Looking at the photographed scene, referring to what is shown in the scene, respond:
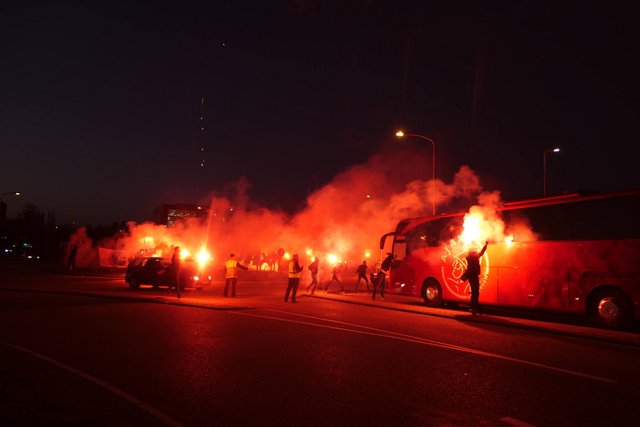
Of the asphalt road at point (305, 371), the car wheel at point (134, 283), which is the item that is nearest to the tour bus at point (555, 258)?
the asphalt road at point (305, 371)

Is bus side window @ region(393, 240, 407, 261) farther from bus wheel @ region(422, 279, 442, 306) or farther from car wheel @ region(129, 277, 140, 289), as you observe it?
car wheel @ region(129, 277, 140, 289)

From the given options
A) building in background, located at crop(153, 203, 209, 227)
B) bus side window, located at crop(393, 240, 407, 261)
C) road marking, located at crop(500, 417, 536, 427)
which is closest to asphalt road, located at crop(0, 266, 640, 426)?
road marking, located at crop(500, 417, 536, 427)

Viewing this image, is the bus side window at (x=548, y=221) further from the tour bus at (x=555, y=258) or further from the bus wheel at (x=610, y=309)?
the bus wheel at (x=610, y=309)

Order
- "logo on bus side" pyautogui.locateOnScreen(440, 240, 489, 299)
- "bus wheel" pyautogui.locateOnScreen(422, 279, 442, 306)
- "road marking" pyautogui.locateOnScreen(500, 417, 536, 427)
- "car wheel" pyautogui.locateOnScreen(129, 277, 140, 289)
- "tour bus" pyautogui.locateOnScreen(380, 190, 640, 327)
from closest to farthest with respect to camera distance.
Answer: "road marking" pyautogui.locateOnScreen(500, 417, 536, 427)
"tour bus" pyautogui.locateOnScreen(380, 190, 640, 327)
"logo on bus side" pyautogui.locateOnScreen(440, 240, 489, 299)
"bus wheel" pyautogui.locateOnScreen(422, 279, 442, 306)
"car wheel" pyautogui.locateOnScreen(129, 277, 140, 289)

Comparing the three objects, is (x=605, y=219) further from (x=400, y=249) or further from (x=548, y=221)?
(x=400, y=249)

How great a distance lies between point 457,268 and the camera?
16.9 m

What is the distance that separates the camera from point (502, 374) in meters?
6.95

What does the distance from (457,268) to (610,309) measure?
5.18 metres

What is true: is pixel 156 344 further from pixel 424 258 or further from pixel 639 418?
pixel 424 258

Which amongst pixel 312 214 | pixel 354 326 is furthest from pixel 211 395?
pixel 312 214

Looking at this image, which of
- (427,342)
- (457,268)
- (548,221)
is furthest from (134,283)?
(548,221)

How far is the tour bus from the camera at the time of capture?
40.7 ft

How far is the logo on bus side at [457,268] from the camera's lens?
16.1 m

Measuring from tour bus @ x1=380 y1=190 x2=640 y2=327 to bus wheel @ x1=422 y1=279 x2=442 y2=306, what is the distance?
0.04 metres
